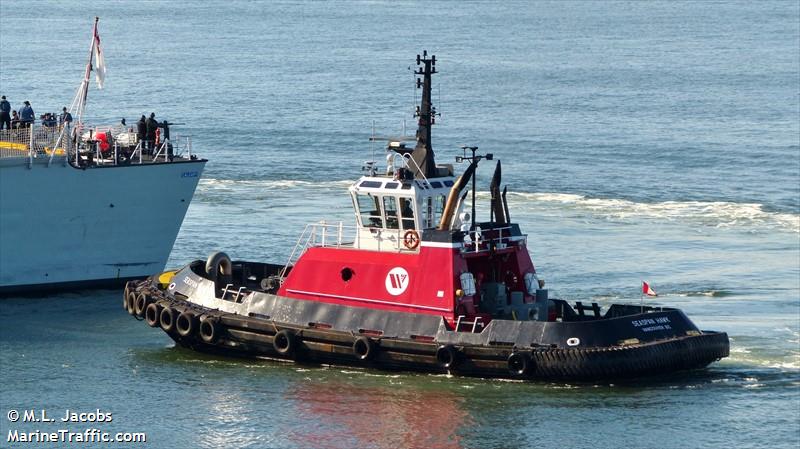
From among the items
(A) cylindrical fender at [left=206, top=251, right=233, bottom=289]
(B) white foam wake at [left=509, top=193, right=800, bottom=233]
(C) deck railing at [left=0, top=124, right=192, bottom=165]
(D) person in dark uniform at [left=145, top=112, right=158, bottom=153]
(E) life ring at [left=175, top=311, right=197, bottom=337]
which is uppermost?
(D) person in dark uniform at [left=145, top=112, right=158, bottom=153]

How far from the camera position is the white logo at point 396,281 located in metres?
A: 29.3

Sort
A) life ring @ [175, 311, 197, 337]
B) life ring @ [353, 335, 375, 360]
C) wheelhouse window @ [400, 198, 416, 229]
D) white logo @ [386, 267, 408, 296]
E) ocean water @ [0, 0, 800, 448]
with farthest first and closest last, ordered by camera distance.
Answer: life ring @ [175, 311, 197, 337] → wheelhouse window @ [400, 198, 416, 229] → white logo @ [386, 267, 408, 296] → life ring @ [353, 335, 375, 360] → ocean water @ [0, 0, 800, 448]

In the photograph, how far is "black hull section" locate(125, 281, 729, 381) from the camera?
91.0 feet

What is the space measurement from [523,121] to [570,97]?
25.3ft

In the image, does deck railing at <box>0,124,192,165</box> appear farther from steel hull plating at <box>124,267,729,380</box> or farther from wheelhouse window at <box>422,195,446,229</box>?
wheelhouse window at <box>422,195,446,229</box>

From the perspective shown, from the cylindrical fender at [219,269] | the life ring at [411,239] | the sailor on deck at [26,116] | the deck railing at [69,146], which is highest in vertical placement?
the sailor on deck at [26,116]

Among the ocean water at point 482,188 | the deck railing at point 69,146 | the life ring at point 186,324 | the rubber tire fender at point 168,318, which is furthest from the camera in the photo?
the deck railing at point 69,146

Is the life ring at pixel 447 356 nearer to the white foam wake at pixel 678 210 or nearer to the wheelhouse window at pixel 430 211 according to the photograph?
the wheelhouse window at pixel 430 211

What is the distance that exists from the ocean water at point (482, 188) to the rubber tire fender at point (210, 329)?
48cm

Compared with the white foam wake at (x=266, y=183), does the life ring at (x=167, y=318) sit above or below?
below

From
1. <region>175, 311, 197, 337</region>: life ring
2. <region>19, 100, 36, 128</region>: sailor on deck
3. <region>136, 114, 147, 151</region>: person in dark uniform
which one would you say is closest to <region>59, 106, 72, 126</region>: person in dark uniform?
Result: <region>19, 100, 36, 128</region>: sailor on deck

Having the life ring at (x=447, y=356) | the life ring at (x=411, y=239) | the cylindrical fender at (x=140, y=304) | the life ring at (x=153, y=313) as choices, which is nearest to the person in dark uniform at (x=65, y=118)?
the cylindrical fender at (x=140, y=304)

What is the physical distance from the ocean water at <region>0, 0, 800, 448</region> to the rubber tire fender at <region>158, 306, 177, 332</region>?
0.63m

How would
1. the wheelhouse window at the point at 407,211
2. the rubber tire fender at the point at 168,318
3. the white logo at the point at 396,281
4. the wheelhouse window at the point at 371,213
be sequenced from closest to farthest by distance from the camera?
the white logo at the point at 396,281
the wheelhouse window at the point at 407,211
the wheelhouse window at the point at 371,213
the rubber tire fender at the point at 168,318
